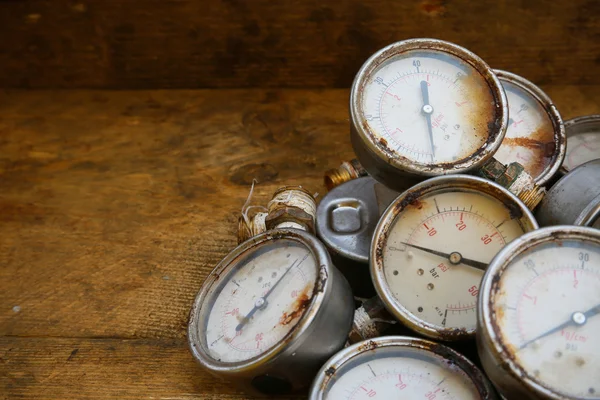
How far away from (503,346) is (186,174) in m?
1.36

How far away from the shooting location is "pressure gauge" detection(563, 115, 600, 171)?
207 centimetres

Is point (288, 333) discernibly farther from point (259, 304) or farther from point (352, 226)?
point (352, 226)

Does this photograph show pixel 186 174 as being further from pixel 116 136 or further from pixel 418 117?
pixel 418 117

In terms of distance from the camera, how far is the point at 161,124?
253 cm

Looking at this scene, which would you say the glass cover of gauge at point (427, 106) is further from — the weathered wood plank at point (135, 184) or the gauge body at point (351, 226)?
Result: the weathered wood plank at point (135, 184)

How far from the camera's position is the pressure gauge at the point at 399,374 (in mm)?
1515

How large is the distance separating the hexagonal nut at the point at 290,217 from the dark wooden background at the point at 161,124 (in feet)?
0.98

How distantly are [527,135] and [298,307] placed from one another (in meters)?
0.94

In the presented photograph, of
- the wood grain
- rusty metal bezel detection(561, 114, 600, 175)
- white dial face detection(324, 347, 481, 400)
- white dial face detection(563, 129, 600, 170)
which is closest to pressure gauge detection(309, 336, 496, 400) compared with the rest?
white dial face detection(324, 347, 481, 400)

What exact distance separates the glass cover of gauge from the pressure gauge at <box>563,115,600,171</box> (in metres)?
0.46

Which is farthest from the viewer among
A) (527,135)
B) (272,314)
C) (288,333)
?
(527,135)

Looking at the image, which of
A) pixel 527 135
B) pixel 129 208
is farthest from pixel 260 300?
pixel 527 135

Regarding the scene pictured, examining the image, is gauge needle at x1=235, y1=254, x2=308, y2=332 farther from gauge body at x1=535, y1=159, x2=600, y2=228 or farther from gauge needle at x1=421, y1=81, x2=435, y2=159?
gauge body at x1=535, y1=159, x2=600, y2=228

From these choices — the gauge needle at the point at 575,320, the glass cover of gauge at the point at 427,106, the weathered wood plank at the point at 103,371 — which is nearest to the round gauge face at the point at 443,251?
the glass cover of gauge at the point at 427,106
